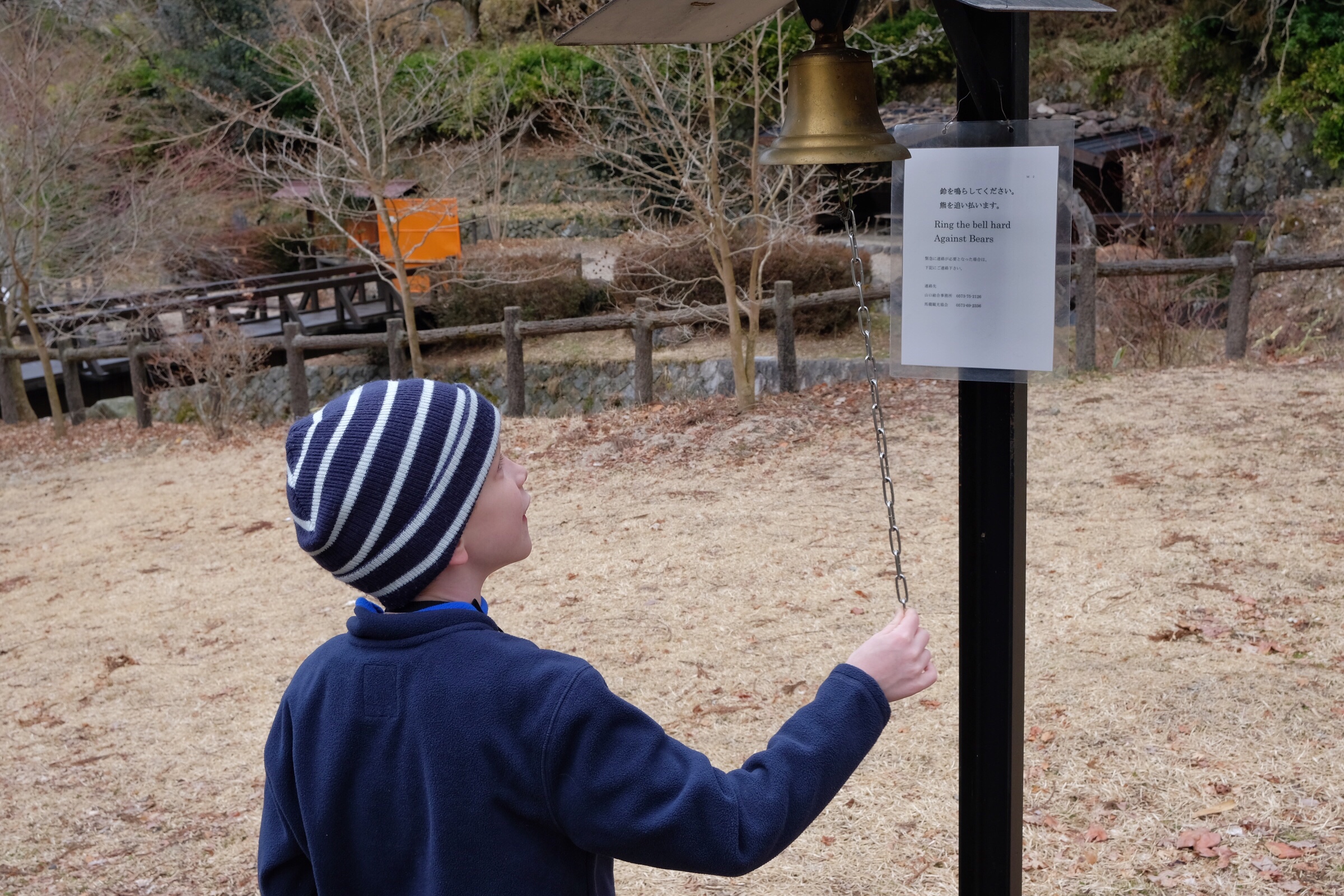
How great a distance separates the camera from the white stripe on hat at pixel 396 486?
1219mm

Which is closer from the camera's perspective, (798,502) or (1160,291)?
(798,502)

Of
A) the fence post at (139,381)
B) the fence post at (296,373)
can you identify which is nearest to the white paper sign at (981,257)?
the fence post at (296,373)

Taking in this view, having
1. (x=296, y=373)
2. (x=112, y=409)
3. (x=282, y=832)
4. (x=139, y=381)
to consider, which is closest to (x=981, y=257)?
(x=282, y=832)

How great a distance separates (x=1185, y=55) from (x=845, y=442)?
11156mm

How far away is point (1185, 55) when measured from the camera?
15.5m

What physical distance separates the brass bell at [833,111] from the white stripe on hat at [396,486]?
84 centimetres

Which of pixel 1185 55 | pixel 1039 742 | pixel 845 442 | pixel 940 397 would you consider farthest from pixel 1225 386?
pixel 1185 55

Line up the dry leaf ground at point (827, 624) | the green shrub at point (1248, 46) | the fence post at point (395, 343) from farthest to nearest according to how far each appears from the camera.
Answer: the green shrub at point (1248, 46), the fence post at point (395, 343), the dry leaf ground at point (827, 624)

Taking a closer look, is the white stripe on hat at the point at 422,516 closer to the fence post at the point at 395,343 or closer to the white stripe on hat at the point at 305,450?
the white stripe on hat at the point at 305,450

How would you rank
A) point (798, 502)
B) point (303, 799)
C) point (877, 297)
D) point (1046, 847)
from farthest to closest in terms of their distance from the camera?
point (877, 297), point (798, 502), point (1046, 847), point (303, 799)

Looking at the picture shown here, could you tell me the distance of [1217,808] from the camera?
3.01 metres

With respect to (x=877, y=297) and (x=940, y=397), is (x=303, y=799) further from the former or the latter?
(x=877, y=297)

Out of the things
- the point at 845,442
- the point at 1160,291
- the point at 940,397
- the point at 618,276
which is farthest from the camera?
the point at 618,276

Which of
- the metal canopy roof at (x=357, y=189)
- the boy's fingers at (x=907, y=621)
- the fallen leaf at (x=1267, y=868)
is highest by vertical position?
the metal canopy roof at (x=357, y=189)
